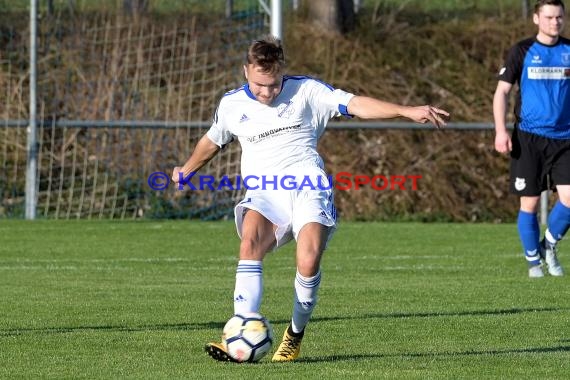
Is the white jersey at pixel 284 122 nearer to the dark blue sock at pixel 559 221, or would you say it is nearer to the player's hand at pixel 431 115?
the player's hand at pixel 431 115

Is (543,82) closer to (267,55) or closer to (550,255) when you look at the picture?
(550,255)

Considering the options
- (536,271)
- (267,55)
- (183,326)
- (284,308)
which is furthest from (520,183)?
(267,55)

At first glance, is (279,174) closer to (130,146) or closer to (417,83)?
(130,146)

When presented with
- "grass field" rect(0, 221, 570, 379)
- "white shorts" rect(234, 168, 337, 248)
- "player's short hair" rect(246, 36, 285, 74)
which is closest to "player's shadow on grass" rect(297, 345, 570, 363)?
"grass field" rect(0, 221, 570, 379)

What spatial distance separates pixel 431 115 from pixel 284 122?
796mm

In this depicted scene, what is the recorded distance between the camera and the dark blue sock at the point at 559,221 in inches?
397

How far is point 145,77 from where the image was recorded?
16656 millimetres

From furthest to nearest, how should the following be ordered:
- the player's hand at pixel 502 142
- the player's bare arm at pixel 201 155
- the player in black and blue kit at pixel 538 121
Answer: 1. the player in black and blue kit at pixel 538 121
2. the player's hand at pixel 502 142
3. the player's bare arm at pixel 201 155

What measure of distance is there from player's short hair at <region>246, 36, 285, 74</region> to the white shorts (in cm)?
51

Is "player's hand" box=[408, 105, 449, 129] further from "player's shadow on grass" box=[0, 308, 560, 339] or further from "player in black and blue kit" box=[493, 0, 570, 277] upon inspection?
"player in black and blue kit" box=[493, 0, 570, 277]

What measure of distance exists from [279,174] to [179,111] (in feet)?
33.5

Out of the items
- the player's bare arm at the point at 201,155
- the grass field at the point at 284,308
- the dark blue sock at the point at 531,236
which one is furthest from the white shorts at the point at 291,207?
the dark blue sock at the point at 531,236

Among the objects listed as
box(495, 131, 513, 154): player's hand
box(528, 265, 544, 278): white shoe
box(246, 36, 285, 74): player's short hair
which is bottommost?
box(528, 265, 544, 278): white shoe

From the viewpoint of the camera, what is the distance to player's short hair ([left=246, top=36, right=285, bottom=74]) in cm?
620
